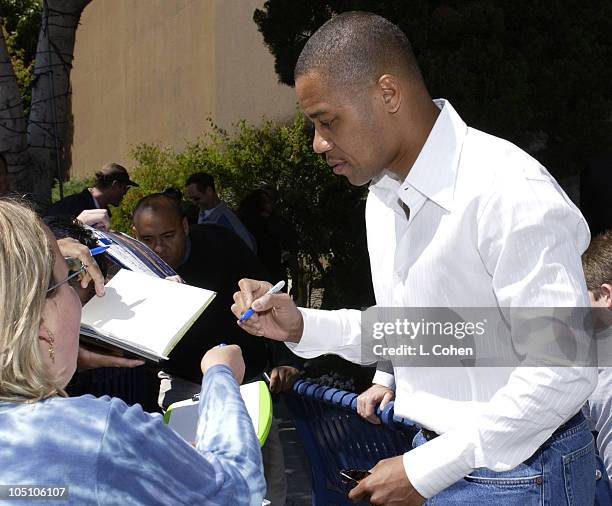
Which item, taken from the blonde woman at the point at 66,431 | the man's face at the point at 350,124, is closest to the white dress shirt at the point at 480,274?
the man's face at the point at 350,124

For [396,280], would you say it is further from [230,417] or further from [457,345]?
[230,417]

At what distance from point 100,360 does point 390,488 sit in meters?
1.08

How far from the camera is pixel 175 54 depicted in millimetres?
19094

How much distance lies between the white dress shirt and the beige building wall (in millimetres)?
12412

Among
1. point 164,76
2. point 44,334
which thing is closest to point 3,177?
point 44,334

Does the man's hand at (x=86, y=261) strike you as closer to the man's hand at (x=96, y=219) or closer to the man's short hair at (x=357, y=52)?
the man's short hair at (x=357, y=52)

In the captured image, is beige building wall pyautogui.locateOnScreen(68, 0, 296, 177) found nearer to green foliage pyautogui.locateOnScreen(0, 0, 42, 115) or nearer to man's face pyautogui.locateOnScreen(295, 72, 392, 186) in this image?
green foliage pyautogui.locateOnScreen(0, 0, 42, 115)

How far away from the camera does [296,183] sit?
11938 millimetres

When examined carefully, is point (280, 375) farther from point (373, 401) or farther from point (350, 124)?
point (350, 124)

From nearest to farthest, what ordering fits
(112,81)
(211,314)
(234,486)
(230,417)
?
1. (234,486)
2. (230,417)
3. (211,314)
4. (112,81)

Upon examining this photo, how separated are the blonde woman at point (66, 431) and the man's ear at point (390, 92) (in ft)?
2.90

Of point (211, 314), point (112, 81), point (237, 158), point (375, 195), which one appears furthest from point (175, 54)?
point (375, 195)

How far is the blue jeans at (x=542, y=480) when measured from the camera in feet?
6.20

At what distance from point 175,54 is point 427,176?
17947mm
